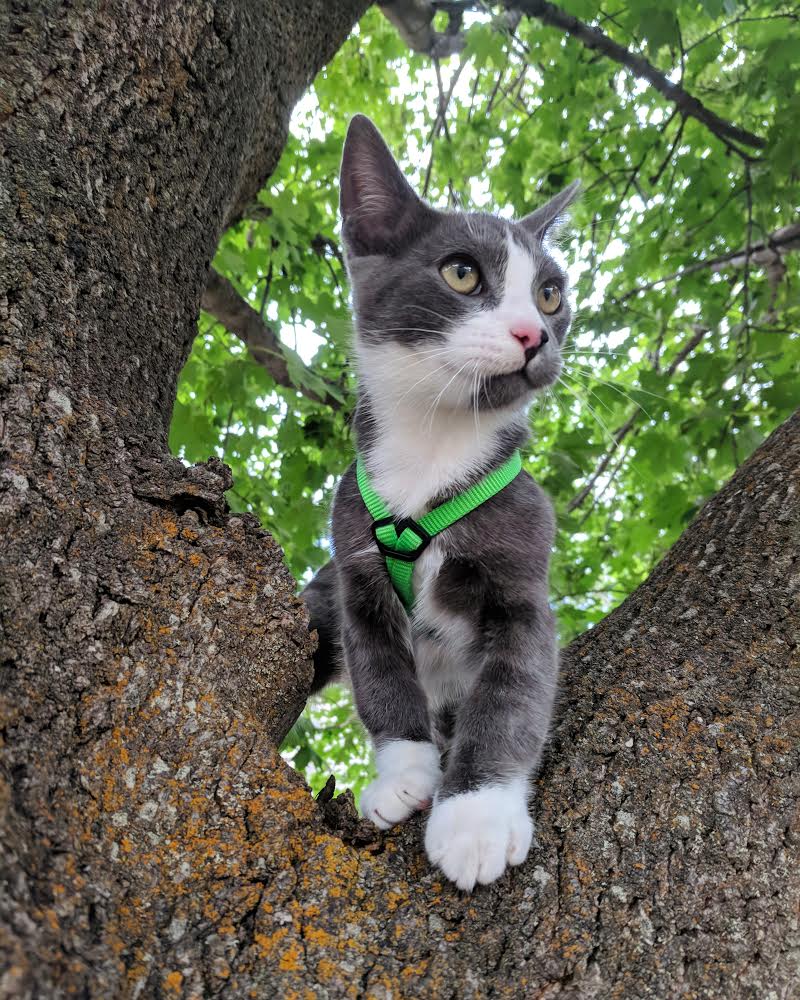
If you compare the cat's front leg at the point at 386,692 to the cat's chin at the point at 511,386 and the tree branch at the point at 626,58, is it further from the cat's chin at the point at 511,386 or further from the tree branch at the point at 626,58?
the tree branch at the point at 626,58

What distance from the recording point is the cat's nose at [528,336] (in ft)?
6.37

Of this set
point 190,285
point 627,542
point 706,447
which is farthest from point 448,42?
point 190,285

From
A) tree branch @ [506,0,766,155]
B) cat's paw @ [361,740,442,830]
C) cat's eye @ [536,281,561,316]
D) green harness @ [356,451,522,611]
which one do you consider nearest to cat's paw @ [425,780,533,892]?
cat's paw @ [361,740,442,830]

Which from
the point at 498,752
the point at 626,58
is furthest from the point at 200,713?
the point at 626,58

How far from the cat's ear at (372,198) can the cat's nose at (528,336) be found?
23.8 inches

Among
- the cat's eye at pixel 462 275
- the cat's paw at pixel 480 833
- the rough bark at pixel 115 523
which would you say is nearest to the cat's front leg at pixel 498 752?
the cat's paw at pixel 480 833

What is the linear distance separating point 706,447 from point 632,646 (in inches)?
94.4

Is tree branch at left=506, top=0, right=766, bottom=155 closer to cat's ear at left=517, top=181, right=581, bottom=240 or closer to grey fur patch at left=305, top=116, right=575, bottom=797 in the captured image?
cat's ear at left=517, top=181, right=581, bottom=240

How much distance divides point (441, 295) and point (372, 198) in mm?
478

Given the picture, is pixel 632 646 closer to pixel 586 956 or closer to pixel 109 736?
pixel 586 956

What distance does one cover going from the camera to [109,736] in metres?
1.14

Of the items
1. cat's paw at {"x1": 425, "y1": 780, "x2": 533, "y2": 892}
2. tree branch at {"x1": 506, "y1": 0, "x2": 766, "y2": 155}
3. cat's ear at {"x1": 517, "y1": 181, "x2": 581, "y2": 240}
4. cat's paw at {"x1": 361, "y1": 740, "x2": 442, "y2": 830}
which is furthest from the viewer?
tree branch at {"x1": 506, "y1": 0, "x2": 766, "y2": 155}

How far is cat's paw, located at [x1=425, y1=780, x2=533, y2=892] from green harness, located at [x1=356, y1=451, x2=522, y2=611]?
27.6 inches

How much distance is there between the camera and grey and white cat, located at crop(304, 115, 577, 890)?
183 centimetres
